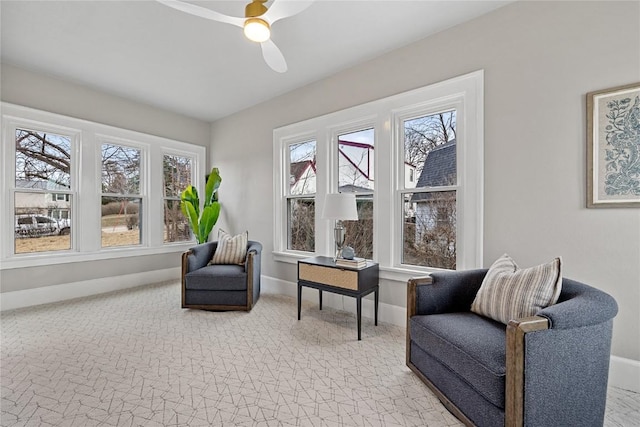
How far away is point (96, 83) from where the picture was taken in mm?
3809

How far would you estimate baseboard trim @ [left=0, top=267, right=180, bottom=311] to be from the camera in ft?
11.2

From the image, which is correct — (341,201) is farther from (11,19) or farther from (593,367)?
(11,19)

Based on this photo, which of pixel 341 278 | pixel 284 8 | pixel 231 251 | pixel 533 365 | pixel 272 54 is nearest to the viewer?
pixel 533 365

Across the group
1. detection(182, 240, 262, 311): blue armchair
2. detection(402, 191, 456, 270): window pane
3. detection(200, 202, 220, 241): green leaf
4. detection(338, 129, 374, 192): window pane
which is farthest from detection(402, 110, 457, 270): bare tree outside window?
detection(200, 202, 220, 241): green leaf

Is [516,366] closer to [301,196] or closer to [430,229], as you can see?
[430,229]

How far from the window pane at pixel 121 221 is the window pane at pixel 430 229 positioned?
402cm

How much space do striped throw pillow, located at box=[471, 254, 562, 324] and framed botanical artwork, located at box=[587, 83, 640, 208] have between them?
76 centimetres

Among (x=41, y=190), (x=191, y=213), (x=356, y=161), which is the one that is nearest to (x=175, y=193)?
(x=191, y=213)

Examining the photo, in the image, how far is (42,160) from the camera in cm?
368

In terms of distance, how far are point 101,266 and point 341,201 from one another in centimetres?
359

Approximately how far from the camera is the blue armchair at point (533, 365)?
1270 millimetres

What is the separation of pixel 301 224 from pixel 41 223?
3255 mm

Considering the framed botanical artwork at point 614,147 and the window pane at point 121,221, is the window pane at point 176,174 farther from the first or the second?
the framed botanical artwork at point 614,147

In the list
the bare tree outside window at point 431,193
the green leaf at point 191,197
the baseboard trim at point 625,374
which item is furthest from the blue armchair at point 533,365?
the green leaf at point 191,197
